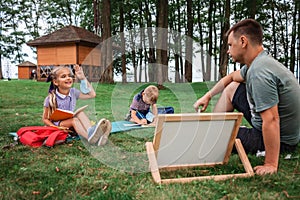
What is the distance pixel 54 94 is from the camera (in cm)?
428

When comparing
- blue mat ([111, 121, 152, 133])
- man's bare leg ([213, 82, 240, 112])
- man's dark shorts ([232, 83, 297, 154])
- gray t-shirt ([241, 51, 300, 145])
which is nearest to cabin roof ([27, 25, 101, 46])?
blue mat ([111, 121, 152, 133])

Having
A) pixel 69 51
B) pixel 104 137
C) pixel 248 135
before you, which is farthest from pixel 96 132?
pixel 69 51

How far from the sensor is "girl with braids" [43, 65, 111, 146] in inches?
160

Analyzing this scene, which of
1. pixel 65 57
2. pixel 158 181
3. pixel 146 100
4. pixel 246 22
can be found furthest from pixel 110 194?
pixel 65 57

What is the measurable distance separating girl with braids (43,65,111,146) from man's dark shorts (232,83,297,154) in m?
1.59

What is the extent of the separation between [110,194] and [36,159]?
4.28 ft

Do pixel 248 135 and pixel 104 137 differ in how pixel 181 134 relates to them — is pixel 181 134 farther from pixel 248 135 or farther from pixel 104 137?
pixel 104 137

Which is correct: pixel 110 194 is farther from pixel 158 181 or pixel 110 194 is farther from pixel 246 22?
pixel 246 22

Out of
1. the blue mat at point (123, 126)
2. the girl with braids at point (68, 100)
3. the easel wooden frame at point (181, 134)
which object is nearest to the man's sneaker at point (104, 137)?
the girl with braids at point (68, 100)

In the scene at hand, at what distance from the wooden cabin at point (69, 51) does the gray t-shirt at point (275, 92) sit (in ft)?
63.9

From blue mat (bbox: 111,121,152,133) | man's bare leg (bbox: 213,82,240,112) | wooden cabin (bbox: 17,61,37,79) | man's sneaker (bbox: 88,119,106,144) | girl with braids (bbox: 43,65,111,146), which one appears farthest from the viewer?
wooden cabin (bbox: 17,61,37,79)

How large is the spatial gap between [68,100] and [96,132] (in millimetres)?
913

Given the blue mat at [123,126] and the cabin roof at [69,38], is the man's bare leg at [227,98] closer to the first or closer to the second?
the blue mat at [123,126]

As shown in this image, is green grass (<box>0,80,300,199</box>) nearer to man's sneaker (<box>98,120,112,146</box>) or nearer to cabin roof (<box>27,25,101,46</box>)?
man's sneaker (<box>98,120,112,146</box>)
